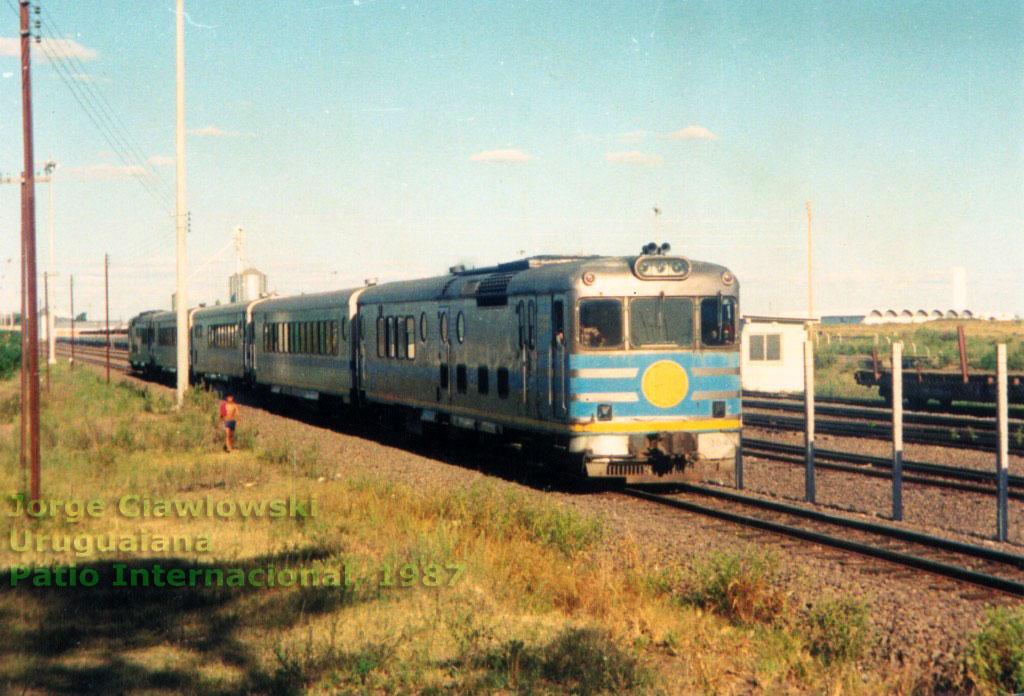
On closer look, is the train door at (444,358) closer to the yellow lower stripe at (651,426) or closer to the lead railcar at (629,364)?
the lead railcar at (629,364)

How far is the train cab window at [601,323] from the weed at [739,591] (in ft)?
17.1

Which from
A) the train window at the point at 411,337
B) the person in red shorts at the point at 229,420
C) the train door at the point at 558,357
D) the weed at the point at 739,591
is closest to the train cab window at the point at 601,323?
the train door at the point at 558,357

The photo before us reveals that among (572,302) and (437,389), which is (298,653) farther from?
(437,389)

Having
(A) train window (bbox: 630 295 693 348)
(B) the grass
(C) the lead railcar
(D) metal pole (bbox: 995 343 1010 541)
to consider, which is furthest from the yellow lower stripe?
(D) metal pole (bbox: 995 343 1010 541)

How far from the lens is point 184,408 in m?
27.8

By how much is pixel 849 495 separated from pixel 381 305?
1070 centimetres

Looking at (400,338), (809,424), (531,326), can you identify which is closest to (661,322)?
(531,326)

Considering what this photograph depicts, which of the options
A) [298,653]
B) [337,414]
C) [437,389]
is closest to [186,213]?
[337,414]

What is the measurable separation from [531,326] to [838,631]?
27.3 feet

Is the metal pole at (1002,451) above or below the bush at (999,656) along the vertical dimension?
above

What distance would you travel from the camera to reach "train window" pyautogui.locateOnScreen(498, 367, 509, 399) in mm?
16020

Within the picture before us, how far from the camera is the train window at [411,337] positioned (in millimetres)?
20188

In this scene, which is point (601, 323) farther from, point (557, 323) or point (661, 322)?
point (661, 322)

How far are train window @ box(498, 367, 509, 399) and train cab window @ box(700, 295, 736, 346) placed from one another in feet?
10.2
